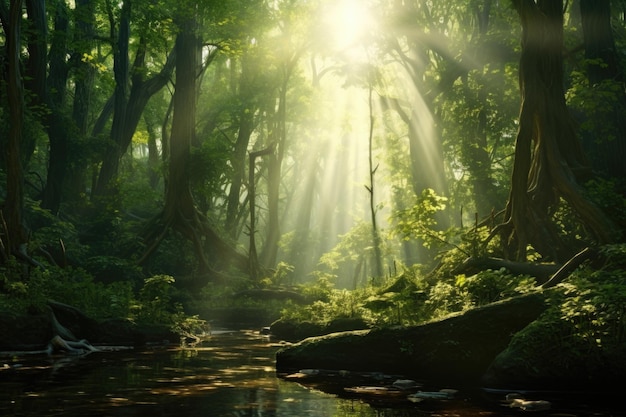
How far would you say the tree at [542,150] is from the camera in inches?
559

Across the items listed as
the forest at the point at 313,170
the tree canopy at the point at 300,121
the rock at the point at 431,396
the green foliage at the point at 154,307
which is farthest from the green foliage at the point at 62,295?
the rock at the point at 431,396

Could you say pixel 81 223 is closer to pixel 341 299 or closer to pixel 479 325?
pixel 341 299

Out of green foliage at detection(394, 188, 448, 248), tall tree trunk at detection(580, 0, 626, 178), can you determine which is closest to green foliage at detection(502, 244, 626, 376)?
green foliage at detection(394, 188, 448, 248)

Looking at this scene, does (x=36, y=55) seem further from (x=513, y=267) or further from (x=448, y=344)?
(x=448, y=344)

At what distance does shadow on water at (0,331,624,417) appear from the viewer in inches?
284

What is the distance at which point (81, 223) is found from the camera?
27.5 meters

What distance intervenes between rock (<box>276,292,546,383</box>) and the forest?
80cm

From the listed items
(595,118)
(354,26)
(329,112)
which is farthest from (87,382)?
(329,112)

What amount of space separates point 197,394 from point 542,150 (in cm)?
916

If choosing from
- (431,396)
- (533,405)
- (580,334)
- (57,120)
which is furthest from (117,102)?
(533,405)

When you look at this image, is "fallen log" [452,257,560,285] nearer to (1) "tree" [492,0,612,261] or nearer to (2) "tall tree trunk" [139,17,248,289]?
(1) "tree" [492,0,612,261]

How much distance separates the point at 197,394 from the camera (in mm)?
8430

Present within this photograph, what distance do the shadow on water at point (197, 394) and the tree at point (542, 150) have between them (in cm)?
584

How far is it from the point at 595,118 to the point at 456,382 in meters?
9.83
